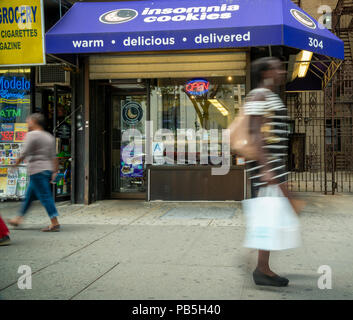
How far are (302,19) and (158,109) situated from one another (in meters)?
3.62

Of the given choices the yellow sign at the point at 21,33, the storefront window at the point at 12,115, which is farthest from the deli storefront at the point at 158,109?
the storefront window at the point at 12,115

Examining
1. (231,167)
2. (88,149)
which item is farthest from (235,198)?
(88,149)

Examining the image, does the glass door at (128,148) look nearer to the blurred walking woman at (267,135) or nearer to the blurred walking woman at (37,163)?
the blurred walking woman at (37,163)

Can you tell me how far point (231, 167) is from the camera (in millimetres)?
9281

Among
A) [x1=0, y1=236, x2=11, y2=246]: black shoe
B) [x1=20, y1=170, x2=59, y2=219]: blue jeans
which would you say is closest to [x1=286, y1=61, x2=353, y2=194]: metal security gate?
[x1=20, y1=170, x2=59, y2=219]: blue jeans

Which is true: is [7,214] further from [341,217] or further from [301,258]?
[341,217]

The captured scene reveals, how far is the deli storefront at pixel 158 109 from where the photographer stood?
851 cm

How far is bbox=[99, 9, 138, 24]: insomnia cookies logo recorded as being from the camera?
26.9ft

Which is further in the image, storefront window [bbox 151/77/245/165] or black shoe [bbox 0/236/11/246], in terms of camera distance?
storefront window [bbox 151/77/245/165]

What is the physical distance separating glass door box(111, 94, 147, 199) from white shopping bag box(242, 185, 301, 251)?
6.32 meters

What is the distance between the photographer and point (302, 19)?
814cm

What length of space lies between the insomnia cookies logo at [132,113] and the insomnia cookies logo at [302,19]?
4.01 metres

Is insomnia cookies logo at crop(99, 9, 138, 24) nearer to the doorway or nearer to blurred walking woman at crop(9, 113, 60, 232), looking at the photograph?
the doorway

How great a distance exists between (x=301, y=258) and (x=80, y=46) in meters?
5.53
